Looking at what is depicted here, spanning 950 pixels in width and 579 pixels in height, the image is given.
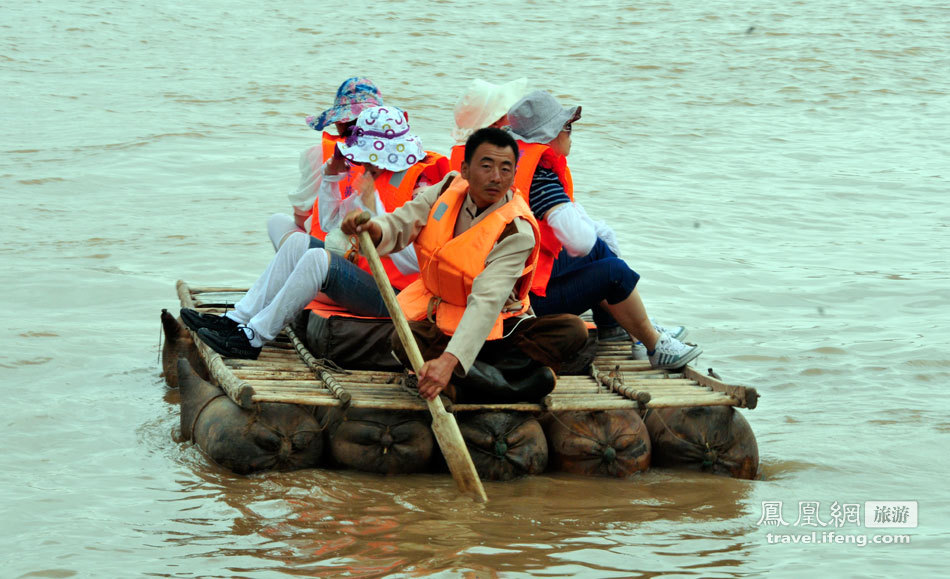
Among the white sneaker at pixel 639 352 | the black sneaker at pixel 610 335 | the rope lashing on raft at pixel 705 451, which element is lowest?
the rope lashing on raft at pixel 705 451

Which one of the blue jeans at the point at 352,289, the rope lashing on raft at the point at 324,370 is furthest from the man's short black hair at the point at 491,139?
the rope lashing on raft at the point at 324,370

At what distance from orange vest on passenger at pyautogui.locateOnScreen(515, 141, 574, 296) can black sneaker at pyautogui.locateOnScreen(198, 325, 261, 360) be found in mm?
1300

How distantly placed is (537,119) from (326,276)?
44.9 inches

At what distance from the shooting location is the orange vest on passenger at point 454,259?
14.6 feet

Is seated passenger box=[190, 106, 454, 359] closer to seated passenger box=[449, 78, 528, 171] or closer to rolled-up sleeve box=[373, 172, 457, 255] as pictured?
seated passenger box=[449, 78, 528, 171]

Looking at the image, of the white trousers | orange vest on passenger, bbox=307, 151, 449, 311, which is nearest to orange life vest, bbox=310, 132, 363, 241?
orange vest on passenger, bbox=307, 151, 449, 311

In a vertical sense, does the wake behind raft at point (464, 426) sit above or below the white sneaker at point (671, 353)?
below

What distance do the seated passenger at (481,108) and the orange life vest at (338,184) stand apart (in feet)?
1.52

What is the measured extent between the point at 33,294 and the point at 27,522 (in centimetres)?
400

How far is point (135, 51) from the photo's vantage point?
17.7m

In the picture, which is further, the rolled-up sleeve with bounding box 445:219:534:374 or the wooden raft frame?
the wooden raft frame

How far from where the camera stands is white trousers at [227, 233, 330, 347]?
16.5 ft

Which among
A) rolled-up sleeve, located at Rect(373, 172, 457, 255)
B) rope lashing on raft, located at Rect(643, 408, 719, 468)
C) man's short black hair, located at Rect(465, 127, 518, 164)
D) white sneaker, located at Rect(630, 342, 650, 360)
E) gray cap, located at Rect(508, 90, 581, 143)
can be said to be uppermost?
gray cap, located at Rect(508, 90, 581, 143)

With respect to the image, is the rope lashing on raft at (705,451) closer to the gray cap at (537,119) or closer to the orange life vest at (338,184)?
the gray cap at (537,119)
